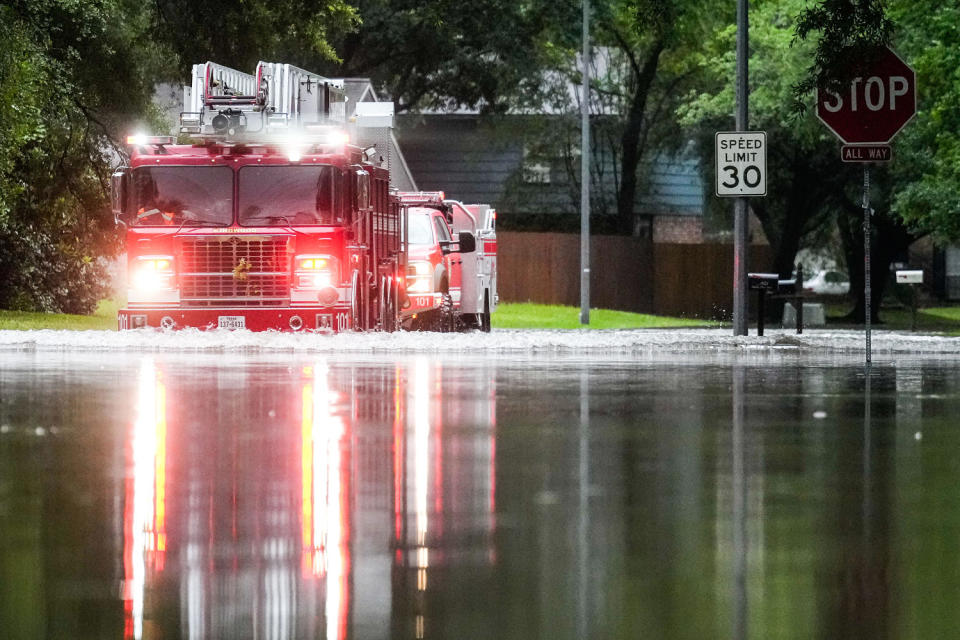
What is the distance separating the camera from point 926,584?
322 inches

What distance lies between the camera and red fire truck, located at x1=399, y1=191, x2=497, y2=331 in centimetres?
3303

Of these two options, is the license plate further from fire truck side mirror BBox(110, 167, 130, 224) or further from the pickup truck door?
the pickup truck door

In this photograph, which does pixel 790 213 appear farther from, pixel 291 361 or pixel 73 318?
pixel 291 361

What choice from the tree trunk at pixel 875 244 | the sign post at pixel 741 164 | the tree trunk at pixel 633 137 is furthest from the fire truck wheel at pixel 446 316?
the tree trunk at pixel 875 244

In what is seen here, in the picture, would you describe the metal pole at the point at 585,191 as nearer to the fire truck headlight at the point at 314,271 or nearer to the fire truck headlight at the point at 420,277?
the fire truck headlight at the point at 420,277

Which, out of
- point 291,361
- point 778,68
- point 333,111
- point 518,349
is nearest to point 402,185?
point 778,68

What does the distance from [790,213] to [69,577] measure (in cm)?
5239

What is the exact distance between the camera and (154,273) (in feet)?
90.8

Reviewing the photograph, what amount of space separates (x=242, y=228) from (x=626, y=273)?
35073 millimetres

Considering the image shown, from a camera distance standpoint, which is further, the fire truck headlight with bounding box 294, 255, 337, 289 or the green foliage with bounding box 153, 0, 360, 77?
the green foliage with bounding box 153, 0, 360, 77

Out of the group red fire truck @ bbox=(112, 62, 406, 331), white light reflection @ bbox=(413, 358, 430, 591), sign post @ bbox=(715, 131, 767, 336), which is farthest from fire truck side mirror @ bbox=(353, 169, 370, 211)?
white light reflection @ bbox=(413, 358, 430, 591)

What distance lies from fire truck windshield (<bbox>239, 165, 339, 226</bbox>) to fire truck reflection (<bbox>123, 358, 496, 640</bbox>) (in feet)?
33.9

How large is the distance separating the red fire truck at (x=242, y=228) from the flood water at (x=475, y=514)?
9.24 m

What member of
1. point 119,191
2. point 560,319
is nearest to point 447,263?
point 119,191
